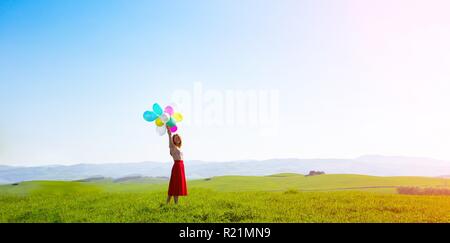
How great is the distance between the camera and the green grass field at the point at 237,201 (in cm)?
1141

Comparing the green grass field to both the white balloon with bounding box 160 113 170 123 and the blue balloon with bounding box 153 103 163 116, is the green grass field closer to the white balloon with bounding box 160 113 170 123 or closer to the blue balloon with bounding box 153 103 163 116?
the white balloon with bounding box 160 113 170 123

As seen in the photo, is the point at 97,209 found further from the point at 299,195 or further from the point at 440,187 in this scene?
the point at 440,187

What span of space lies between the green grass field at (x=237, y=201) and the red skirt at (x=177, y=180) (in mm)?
446

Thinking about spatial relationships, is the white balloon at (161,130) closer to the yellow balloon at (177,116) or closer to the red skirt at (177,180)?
the yellow balloon at (177,116)

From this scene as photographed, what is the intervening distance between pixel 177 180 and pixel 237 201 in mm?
2075

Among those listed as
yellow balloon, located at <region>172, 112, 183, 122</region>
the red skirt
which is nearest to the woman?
the red skirt

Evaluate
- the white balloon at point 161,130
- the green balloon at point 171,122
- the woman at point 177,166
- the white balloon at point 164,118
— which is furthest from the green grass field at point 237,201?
the white balloon at point 164,118

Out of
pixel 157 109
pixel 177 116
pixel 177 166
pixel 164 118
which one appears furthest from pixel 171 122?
pixel 177 166

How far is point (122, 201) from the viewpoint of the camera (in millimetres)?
13484

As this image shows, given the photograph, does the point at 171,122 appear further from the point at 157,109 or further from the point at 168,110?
the point at 157,109

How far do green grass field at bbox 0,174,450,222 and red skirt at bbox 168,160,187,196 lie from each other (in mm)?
446

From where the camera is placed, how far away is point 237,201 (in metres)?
13.1
